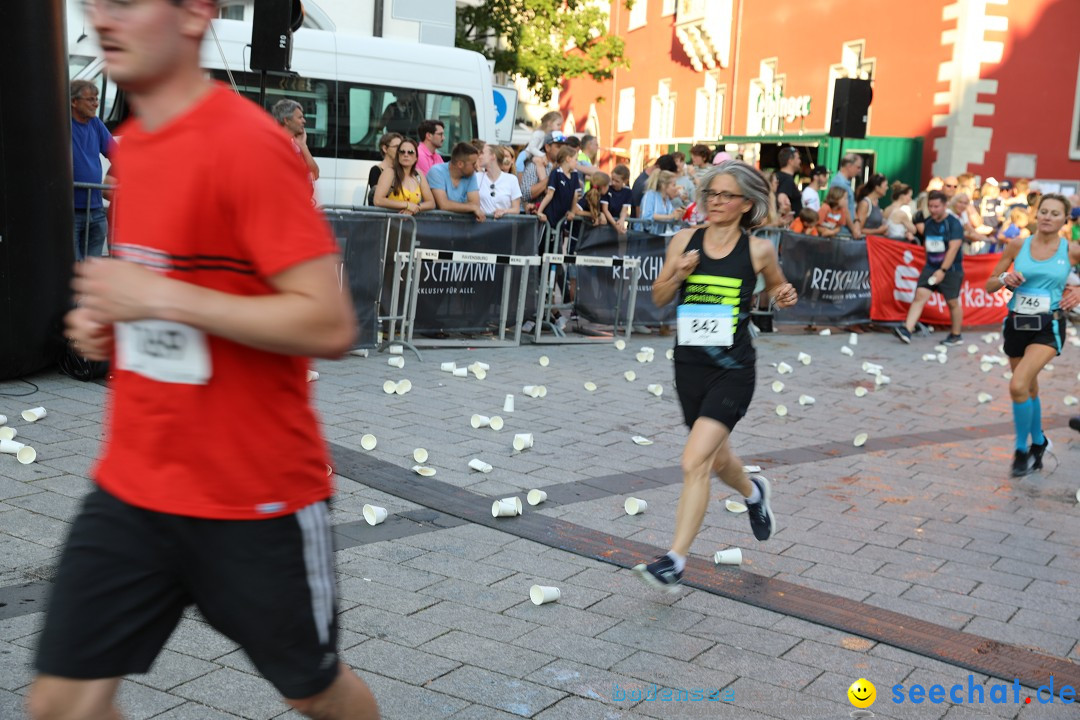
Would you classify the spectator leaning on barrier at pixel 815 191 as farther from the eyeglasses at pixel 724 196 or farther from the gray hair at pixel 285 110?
the eyeglasses at pixel 724 196

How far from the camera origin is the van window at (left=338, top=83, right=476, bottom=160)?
15.1 m

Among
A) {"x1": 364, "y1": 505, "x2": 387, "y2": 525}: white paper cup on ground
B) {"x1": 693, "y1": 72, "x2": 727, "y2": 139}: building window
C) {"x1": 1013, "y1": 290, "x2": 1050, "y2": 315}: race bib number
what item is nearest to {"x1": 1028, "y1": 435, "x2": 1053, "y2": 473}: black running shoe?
{"x1": 1013, "y1": 290, "x2": 1050, "y2": 315}: race bib number

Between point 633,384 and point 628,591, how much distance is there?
518cm

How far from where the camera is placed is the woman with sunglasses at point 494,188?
469 inches

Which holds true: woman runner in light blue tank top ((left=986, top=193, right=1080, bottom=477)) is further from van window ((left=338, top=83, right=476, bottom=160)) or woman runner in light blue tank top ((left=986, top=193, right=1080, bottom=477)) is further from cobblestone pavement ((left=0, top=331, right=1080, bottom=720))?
van window ((left=338, top=83, right=476, bottom=160))

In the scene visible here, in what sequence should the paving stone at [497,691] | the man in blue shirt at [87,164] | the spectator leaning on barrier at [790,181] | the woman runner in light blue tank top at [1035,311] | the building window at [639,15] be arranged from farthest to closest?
1. the building window at [639,15]
2. the spectator leaning on barrier at [790,181]
3. the man in blue shirt at [87,164]
4. the woman runner in light blue tank top at [1035,311]
5. the paving stone at [497,691]

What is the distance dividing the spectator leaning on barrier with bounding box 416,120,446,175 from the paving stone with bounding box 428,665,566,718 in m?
8.78

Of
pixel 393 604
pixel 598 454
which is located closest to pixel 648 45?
pixel 598 454

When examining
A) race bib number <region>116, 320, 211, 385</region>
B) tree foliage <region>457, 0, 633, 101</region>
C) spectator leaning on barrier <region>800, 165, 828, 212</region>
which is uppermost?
tree foliage <region>457, 0, 633, 101</region>

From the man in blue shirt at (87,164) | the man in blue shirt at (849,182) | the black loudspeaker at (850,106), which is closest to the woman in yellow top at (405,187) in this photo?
the man in blue shirt at (87,164)

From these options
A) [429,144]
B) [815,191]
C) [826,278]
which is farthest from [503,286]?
[815,191]

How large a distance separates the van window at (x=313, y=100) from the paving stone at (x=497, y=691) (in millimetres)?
11802

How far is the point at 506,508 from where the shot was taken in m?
5.58

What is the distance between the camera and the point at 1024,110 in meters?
25.4
